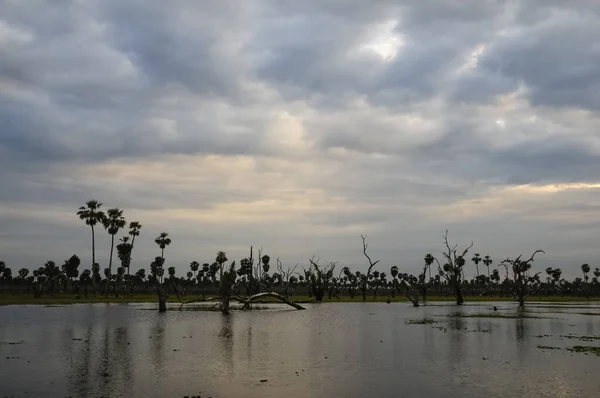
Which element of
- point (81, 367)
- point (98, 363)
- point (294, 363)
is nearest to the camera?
point (81, 367)

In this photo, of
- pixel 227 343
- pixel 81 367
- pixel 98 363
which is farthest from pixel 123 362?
pixel 227 343

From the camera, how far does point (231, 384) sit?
19.5m

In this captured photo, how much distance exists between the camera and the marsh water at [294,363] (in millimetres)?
18688

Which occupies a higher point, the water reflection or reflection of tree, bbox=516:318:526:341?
the water reflection

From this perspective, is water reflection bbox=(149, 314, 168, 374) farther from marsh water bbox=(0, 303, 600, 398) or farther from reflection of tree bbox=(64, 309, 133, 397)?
reflection of tree bbox=(64, 309, 133, 397)

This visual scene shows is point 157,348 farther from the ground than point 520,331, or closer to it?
farther from the ground

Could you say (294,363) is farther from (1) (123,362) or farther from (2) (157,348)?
(2) (157,348)

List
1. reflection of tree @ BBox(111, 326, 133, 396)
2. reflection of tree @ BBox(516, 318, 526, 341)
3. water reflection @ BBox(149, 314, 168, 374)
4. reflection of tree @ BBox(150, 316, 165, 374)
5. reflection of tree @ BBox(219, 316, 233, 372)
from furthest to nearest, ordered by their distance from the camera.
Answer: reflection of tree @ BBox(516, 318, 526, 341), reflection of tree @ BBox(219, 316, 233, 372), reflection of tree @ BBox(150, 316, 165, 374), water reflection @ BBox(149, 314, 168, 374), reflection of tree @ BBox(111, 326, 133, 396)

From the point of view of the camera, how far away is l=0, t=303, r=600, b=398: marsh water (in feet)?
61.3

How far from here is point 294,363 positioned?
24734 mm

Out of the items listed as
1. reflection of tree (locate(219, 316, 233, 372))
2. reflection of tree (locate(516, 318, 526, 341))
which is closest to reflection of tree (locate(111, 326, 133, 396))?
reflection of tree (locate(219, 316, 233, 372))

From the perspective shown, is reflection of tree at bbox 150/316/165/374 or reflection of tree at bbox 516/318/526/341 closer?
reflection of tree at bbox 150/316/165/374

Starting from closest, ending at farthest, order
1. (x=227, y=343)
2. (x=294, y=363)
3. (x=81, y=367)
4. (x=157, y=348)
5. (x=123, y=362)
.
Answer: (x=81, y=367)
(x=123, y=362)
(x=294, y=363)
(x=157, y=348)
(x=227, y=343)

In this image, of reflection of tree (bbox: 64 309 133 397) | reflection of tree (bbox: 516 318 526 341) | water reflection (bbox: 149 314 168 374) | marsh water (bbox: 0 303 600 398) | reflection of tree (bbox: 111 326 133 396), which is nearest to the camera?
reflection of tree (bbox: 64 309 133 397)
